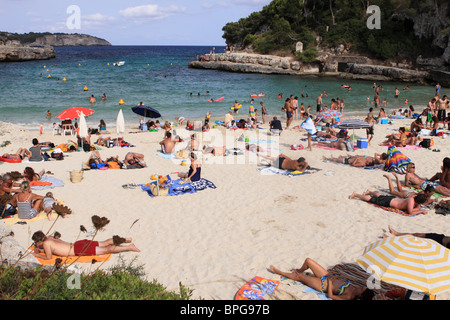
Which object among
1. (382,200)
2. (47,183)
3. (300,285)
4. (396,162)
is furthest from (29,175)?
(396,162)

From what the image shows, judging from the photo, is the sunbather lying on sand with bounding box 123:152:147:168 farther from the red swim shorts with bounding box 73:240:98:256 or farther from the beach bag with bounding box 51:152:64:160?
the red swim shorts with bounding box 73:240:98:256

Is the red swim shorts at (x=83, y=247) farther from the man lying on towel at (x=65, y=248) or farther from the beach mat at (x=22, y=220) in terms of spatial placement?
the beach mat at (x=22, y=220)

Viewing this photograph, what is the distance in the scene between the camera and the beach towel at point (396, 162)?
1087 cm

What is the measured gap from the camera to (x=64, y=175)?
11.0m

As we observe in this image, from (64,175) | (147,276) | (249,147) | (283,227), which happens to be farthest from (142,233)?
(249,147)

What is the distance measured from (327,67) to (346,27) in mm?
9882

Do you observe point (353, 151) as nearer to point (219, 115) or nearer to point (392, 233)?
point (392, 233)

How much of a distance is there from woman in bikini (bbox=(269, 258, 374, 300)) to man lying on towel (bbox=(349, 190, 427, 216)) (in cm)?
356

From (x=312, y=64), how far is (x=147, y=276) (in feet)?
174

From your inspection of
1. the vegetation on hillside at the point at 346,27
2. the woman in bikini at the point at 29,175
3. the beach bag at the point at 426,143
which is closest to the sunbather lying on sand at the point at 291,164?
→ the beach bag at the point at 426,143

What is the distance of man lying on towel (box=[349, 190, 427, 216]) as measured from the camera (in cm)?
813

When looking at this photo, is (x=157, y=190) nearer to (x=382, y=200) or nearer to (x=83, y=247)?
(x=83, y=247)

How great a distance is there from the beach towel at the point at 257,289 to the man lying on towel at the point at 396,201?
13.7ft

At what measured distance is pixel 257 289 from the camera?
216 inches
